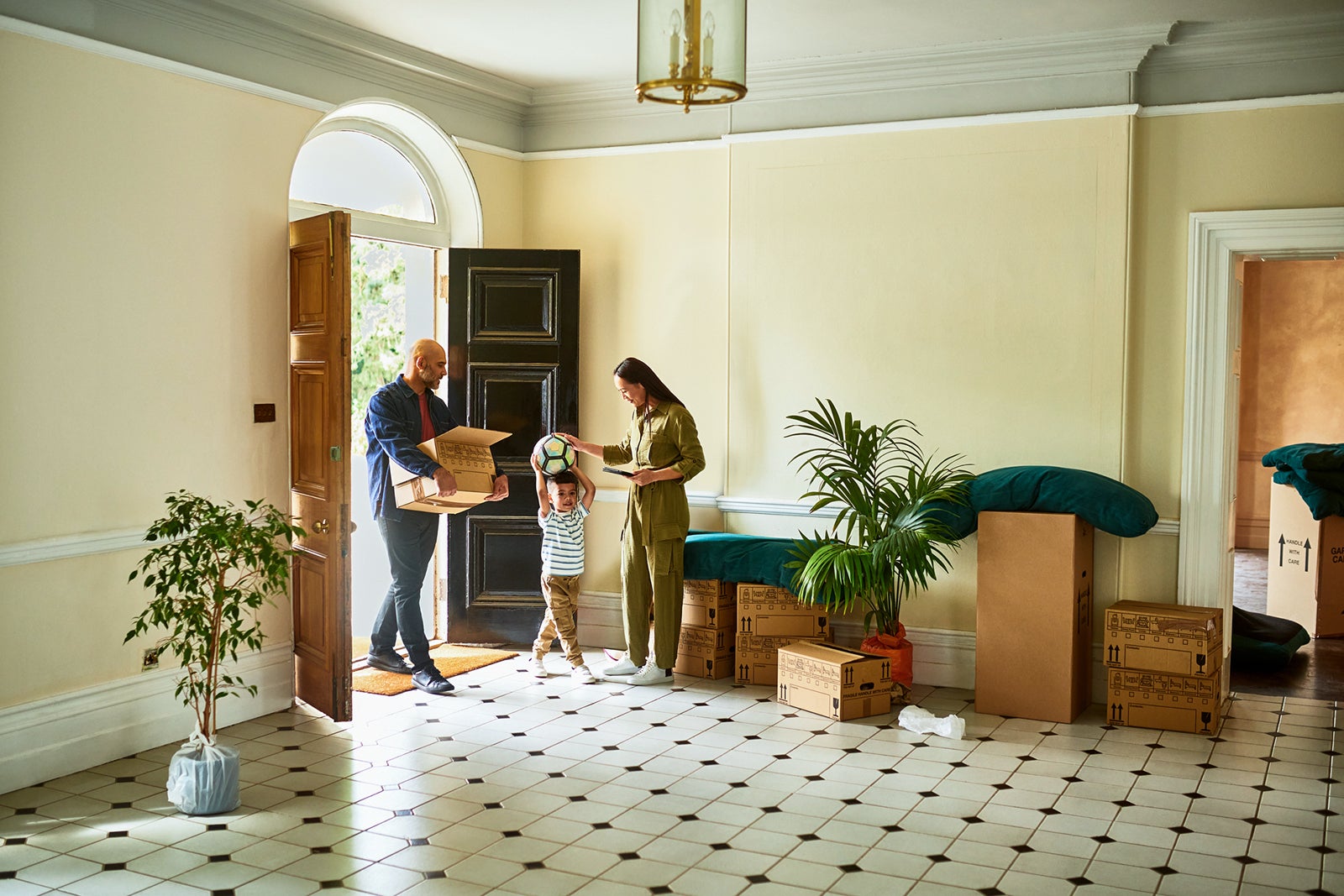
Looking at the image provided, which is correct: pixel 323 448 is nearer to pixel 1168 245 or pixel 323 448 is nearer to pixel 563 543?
pixel 563 543

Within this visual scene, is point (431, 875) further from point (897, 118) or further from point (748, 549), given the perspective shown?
point (897, 118)

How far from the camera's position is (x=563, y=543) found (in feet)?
20.5

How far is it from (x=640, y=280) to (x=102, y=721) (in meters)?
3.77

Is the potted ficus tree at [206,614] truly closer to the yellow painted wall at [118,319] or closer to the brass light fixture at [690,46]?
the yellow painted wall at [118,319]

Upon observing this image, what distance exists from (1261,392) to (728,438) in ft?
26.3

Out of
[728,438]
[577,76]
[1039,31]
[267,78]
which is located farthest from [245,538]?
[1039,31]

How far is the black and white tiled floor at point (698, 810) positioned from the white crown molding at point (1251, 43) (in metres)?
3.17

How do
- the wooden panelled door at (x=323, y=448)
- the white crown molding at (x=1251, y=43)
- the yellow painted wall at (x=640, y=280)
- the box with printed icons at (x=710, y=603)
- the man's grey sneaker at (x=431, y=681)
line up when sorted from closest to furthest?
the wooden panelled door at (x=323, y=448), the white crown molding at (x=1251, y=43), the man's grey sneaker at (x=431, y=681), the box with printed icons at (x=710, y=603), the yellow painted wall at (x=640, y=280)

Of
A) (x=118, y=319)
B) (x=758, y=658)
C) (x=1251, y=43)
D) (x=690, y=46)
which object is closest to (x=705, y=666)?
(x=758, y=658)

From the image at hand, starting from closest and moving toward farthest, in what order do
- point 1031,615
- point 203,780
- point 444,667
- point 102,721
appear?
1. point 203,780
2. point 102,721
3. point 1031,615
4. point 444,667

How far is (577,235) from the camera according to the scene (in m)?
7.39

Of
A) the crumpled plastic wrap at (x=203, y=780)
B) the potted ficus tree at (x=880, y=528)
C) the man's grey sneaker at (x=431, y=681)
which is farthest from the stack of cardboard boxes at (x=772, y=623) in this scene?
the crumpled plastic wrap at (x=203, y=780)

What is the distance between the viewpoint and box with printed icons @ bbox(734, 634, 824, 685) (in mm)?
6270

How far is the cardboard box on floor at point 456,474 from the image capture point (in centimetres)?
575
